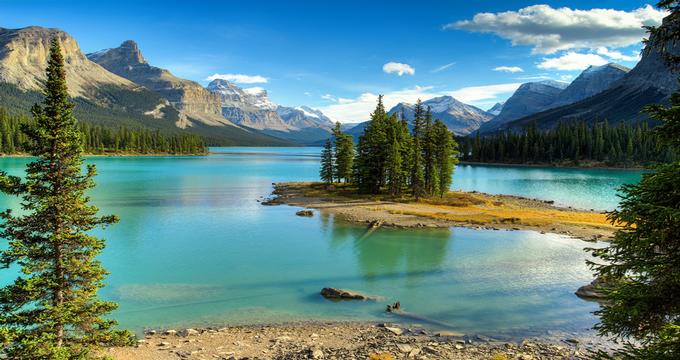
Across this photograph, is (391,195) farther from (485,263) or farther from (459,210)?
(485,263)

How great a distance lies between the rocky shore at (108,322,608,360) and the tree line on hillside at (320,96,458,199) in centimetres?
5454

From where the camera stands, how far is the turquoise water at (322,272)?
27250 mm

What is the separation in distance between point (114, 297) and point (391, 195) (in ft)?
189

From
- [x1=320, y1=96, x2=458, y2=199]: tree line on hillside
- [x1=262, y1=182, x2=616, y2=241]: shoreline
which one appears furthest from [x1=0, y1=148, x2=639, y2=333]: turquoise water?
[x1=320, y1=96, x2=458, y2=199]: tree line on hillside

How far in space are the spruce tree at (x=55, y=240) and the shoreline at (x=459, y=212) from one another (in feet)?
140

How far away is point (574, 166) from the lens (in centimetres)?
18012

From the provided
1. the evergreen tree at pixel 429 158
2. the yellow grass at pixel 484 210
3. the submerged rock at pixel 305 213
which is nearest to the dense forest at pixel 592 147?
the yellow grass at pixel 484 210

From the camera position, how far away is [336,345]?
21.5 m

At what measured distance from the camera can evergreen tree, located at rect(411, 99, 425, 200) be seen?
77.3 metres

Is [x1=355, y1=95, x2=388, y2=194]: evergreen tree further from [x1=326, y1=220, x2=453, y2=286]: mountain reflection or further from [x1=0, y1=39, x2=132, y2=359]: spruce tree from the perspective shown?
[x1=0, y1=39, x2=132, y2=359]: spruce tree

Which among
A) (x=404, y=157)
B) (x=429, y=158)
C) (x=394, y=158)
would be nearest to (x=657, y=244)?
(x=394, y=158)

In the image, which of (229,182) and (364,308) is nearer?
(364,308)

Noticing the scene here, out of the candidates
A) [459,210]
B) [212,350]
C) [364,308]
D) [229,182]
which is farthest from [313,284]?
[229,182]

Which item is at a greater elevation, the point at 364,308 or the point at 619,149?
the point at 619,149
